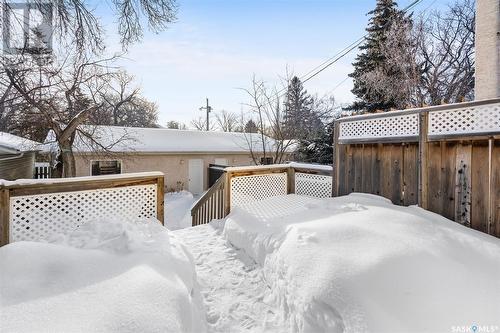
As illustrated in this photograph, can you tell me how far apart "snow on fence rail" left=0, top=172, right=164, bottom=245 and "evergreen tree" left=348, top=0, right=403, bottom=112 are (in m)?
12.2

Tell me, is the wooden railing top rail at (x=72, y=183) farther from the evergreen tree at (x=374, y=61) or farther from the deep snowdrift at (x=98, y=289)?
the evergreen tree at (x=374, y=61)

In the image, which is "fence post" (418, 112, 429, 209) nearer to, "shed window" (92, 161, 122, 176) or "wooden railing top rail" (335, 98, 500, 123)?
"wooden railing top rail" (335, 98, 500, 123)

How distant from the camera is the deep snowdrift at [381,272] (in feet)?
7.00

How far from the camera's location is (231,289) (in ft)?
11.4

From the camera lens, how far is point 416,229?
324cm

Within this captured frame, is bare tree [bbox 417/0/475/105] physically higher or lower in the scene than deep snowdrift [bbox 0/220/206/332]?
higher

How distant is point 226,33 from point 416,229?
714 centimetres

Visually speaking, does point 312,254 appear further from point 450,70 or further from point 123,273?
point 450,70

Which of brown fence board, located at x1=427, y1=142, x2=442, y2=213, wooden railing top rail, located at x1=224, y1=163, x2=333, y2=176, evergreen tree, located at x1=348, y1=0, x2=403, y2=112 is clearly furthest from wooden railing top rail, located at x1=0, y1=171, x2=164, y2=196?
evergreen tree, located at x1=348, y1=0, x2=403, y2=112

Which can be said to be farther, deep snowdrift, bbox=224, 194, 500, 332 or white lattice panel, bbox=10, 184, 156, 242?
white lattice panel, bbox=10, 184, 156, 242

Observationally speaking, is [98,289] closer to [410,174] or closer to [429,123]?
[410,174]

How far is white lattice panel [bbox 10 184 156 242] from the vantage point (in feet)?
12.1

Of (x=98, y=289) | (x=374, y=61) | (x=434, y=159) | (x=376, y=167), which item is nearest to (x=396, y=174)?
(x=376, y=167)

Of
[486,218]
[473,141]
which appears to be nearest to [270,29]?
[473,141]
